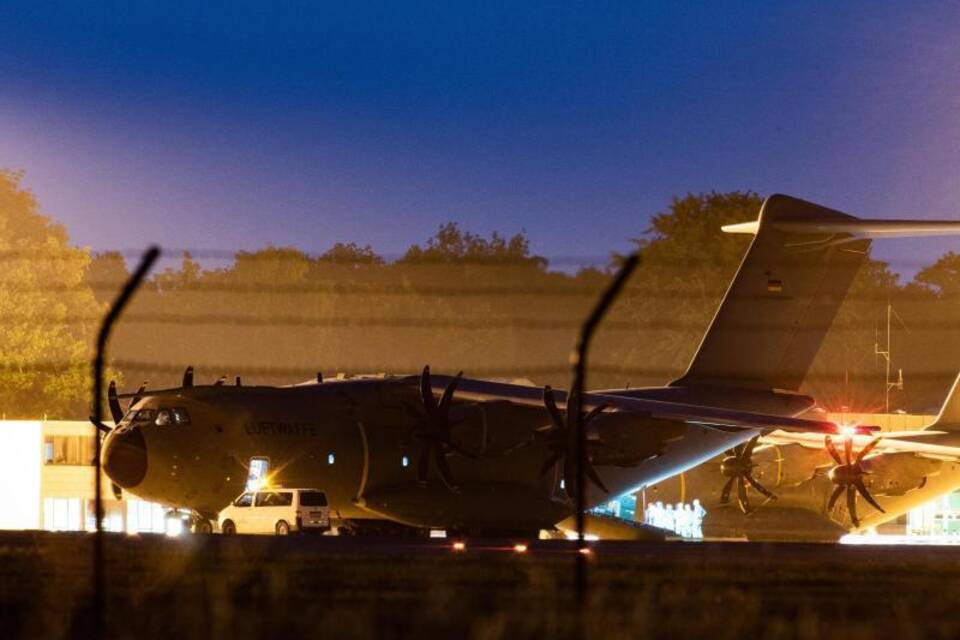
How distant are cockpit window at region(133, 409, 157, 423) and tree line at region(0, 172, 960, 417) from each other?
168 feet

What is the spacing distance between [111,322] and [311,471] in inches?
870

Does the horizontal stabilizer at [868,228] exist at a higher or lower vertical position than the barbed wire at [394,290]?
lower

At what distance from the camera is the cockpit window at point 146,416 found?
3697 centimetres

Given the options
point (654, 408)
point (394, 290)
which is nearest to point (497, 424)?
point (654, 408)

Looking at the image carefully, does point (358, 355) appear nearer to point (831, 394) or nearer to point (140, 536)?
point (831, 394)

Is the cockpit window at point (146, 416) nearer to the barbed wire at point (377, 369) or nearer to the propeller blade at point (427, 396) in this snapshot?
the propeller blade at point (427, 396)

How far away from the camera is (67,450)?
61625mm

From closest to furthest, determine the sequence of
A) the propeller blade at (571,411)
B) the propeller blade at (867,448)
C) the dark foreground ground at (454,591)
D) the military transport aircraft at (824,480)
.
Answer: the propeller blade at (571,411) < the dark foreground ground at (454,591) < the propeller blade at (867,448) < the military transport aircraft at (824,480)

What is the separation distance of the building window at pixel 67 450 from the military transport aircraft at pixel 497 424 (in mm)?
22854

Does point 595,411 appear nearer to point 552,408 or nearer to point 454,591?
point 552,408

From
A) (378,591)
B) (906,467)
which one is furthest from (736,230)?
(378,591)

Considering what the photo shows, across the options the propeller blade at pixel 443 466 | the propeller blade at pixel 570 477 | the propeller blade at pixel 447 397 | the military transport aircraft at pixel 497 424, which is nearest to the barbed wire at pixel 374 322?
the military transport aircraft at pixel 497 424

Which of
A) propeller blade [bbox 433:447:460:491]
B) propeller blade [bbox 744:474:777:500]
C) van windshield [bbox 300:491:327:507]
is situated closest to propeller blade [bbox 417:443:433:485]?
propeller blade [bbox 433:447:460:491]

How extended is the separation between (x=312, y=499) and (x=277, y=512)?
92 centimetres
